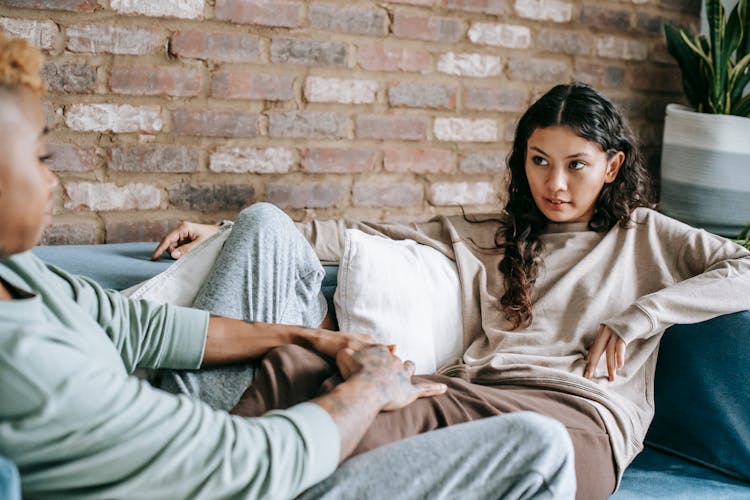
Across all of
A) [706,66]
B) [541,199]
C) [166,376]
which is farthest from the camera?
[706,66]

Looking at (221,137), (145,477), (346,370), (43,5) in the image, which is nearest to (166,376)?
(346,370)

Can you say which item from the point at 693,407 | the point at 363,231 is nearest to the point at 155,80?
the point at 363,231

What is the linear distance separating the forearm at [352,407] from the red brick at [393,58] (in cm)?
120

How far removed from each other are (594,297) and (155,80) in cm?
115

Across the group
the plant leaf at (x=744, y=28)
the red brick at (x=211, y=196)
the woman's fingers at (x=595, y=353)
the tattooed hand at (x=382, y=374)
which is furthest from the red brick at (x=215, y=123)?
the plant leaf at (x=744, y=28)

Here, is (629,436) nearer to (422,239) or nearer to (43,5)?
(422,239)

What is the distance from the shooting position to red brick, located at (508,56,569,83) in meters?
2.39

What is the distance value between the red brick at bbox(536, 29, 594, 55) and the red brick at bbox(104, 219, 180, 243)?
1.22 meters

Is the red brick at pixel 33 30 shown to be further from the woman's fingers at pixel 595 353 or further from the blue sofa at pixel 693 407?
the woman's fingers at pixel 595 353

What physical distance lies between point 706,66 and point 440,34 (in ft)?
2.75

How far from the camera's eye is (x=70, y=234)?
197 cm

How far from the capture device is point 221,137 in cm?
205

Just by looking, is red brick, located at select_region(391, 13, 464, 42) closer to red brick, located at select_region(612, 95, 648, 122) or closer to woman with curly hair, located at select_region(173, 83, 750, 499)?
woman with curly hair, located at select_region(173, 83, 750, 499)

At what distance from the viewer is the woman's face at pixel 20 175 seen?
0.90 meters
